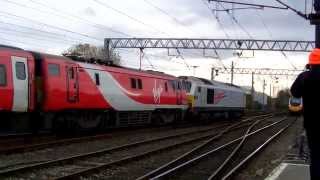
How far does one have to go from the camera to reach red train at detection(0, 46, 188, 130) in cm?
1891

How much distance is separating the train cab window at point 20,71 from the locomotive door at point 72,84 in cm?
279

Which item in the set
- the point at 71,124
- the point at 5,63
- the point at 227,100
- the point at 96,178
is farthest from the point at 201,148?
the point at 227,100

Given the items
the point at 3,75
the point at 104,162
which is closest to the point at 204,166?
the point at 104,162

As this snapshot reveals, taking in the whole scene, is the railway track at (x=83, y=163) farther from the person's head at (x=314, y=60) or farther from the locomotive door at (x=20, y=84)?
the person's head at (x=314, y=60)

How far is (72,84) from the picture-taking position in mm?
22172

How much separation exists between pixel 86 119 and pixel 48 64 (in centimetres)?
394

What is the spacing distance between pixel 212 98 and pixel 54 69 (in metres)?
23.3

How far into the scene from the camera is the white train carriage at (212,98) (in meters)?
38.4

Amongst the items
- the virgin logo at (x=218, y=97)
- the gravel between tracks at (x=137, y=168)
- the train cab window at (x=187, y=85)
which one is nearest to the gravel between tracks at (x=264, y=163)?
the gravel between tracks at (x=137, y=168)

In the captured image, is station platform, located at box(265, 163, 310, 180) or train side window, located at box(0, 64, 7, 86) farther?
train side window, located at box(0, 64, 7, 86)

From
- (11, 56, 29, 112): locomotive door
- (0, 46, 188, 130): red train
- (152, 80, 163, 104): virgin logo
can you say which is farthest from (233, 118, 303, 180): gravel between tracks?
(152, 80, 163, 104): virgin logo

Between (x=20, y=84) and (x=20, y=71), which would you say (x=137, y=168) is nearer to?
(x=20, y=84)

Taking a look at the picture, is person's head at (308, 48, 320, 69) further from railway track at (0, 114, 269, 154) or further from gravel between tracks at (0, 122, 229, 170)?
railway track at (0, 114, 269, 154)

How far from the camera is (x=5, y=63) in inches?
733
